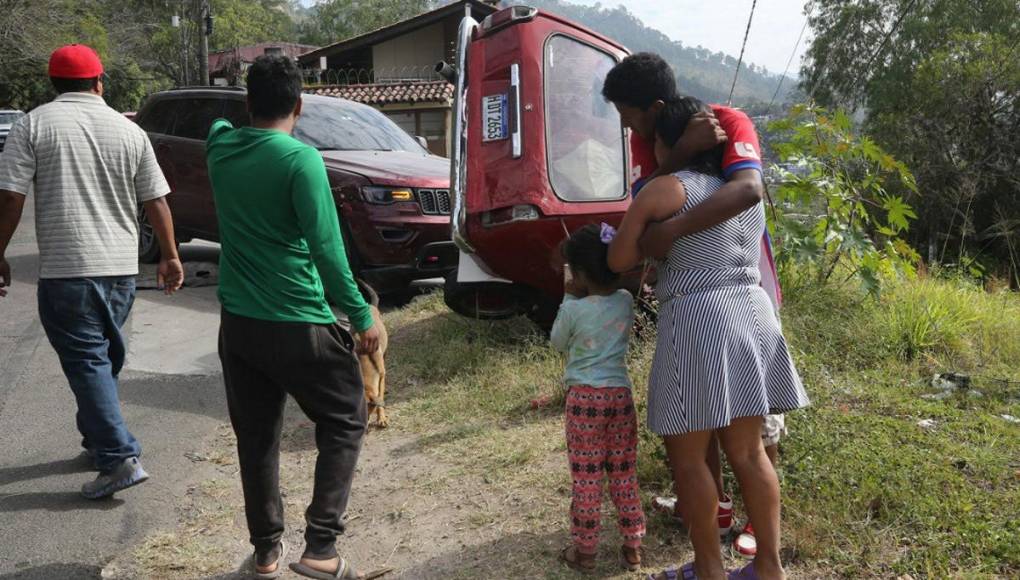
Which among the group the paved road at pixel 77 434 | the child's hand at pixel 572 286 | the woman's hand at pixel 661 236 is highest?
the woman's hand at pixel 661 236

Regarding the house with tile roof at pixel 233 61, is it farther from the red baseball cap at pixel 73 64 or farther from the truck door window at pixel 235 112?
the red baseball cap at pixel 73 64

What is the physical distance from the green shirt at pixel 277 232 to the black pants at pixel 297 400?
0.08 metres

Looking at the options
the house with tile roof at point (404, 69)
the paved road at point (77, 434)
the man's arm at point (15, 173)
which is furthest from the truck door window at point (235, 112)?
the house with tile roof at point (404, 69)

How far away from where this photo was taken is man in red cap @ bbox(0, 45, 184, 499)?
3.90 meters

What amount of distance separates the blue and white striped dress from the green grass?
2.73 ft

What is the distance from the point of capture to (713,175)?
2875 mm

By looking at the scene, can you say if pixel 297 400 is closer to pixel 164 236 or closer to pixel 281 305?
pixel 281 305

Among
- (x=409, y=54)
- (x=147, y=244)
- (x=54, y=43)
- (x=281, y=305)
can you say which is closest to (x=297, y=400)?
(x=281, y=305)

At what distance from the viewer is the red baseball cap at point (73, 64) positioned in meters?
3.96

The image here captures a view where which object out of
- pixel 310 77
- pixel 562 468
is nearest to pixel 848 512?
pixel 562 468

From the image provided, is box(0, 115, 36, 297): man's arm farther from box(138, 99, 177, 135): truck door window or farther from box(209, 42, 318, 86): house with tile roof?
box(209, 42, 318, 86): house with tile roof

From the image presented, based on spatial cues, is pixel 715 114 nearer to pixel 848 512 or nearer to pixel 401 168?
pixel 848 512

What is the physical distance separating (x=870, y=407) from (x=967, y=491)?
1.11 m

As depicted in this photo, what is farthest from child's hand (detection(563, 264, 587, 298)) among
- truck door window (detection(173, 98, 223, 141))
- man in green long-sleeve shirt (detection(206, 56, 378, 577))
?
truck door window (detection(173, 98, 223, 141))
